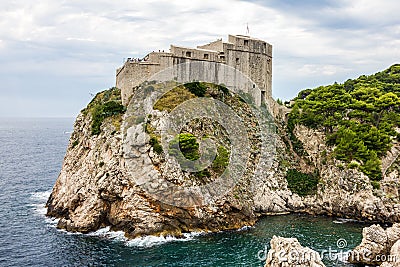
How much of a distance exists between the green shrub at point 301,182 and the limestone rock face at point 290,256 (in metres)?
21.2

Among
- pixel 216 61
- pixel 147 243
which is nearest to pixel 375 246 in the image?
pixel 147 243

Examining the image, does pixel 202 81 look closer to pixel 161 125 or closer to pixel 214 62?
pixel 214 62

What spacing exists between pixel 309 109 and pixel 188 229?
78.6ft

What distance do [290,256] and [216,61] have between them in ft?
94.6

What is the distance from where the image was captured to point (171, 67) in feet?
150

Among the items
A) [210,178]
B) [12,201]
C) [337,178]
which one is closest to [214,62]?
[210,178]

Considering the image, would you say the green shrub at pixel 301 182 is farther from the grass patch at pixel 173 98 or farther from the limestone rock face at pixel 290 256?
the limestone rock face at pixel 290 256

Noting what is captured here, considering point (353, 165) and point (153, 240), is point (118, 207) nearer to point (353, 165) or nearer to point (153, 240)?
point (153, 240)

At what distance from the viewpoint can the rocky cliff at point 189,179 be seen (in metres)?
37.3

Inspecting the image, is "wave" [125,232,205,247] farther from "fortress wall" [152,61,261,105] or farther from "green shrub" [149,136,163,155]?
"fortress wall" [152,61,261,105]

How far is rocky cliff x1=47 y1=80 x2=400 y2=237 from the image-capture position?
37.3 metres

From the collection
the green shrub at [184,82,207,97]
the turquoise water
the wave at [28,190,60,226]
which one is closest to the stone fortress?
the green shrub at [184,82,207,97]

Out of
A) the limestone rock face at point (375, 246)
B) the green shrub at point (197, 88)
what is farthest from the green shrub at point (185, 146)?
the limestone rock face at point (375, 246)

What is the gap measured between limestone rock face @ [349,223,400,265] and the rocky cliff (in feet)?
36.1
